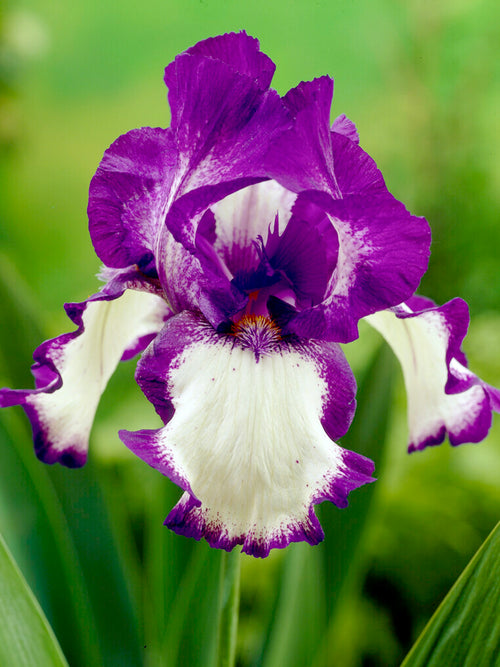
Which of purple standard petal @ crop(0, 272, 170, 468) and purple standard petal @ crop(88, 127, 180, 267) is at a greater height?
purple standard petal @ crop(88, 127, 180, 267)

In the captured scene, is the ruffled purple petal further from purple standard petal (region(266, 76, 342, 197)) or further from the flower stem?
the flower stem

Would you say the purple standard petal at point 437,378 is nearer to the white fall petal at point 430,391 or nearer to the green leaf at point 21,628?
the white fall petal at point 430,391

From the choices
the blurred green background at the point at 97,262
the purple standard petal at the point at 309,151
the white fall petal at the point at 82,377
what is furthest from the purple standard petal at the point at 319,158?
the blurred green background at the point at 97,262

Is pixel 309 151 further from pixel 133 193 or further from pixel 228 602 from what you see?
pixel 228 602

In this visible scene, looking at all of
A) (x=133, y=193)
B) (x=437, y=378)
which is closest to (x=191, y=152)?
(x=133, y=193)

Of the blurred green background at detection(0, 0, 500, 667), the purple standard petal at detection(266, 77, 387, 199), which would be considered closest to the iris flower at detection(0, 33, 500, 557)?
the purple standard petal at detection(266, 77, 387, 199)
